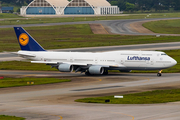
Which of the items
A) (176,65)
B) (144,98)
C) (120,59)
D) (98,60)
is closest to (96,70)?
(98,60)

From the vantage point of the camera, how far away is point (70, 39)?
128750 mm

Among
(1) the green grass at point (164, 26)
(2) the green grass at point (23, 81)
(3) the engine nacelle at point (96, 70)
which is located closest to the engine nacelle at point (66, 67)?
(3) the engine nacelle at point (96, 70)

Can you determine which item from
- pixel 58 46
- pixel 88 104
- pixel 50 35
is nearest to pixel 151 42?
pixel 58 46

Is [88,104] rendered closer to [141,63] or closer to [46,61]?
[141,63]

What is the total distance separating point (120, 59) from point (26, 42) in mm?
19886

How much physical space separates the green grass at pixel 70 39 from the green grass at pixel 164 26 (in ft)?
79.0

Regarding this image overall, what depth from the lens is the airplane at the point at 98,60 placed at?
63000 mm

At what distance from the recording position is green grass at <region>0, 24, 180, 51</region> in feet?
374

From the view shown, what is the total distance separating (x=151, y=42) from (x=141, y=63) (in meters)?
56.3

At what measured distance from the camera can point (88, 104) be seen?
37875mm

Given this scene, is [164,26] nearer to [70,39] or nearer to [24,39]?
[70,39]

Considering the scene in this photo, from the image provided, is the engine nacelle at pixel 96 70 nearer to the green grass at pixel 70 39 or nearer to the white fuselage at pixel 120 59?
the white fuselage at pixel 120 59

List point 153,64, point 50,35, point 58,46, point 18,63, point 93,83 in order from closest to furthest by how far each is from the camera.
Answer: point 93,83
point 153,64
point 18,63
point 58,46
point 50,35

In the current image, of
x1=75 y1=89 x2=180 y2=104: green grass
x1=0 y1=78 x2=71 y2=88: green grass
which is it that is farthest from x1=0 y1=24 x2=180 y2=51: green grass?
x1=75 y1=89 x2=180 y2=104: green grass
